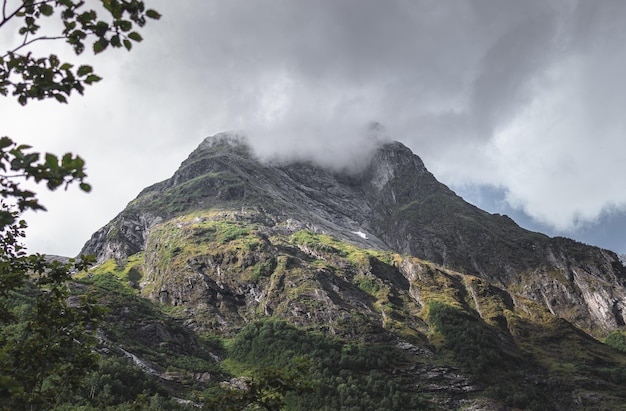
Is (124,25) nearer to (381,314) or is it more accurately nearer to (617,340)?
(381,314)

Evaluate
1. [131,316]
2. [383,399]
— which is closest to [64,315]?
[383,399]

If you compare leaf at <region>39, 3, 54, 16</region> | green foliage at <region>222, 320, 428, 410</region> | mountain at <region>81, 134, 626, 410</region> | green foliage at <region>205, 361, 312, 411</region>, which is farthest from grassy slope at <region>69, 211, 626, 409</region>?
leaf at <region>39, 3, 54, 16</region>

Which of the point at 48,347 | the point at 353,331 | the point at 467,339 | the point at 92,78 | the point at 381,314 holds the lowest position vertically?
the point at 48,347

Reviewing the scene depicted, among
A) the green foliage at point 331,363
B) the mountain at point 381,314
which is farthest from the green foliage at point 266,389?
the mountain at point 381,314

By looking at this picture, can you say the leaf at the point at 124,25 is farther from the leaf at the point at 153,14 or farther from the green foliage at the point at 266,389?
the green foliage at the point at 266,389

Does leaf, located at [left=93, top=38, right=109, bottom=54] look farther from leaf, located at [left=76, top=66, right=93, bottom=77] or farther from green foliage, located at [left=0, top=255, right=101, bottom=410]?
green foliage, located at [left=0, top=255, right=101, bottom=410]

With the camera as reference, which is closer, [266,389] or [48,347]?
[266,389]

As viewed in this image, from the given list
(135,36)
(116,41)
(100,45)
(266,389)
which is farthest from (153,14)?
(266,389)

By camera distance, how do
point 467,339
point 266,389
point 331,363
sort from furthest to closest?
point 467,339, point 331,363, point 266,389

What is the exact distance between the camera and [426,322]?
132 metres

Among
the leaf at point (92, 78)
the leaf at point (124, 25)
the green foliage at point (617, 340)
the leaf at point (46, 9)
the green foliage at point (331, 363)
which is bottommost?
the green foliage at point (331, 363)

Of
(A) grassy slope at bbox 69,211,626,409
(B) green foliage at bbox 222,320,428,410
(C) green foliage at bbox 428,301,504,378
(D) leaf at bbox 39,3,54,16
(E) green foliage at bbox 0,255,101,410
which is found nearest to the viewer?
(D) leaf at bbox 39,3,54,16

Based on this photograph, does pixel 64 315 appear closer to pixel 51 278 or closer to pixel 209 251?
pixel 51 278

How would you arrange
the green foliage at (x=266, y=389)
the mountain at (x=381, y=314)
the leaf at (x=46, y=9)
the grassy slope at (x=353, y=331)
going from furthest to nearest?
the mountain at (x=381, y=314) < the grassy slope at (x=353, y=331) < the green foliage at (x=266, y=389) < the leaf at (x=46, y=9)
